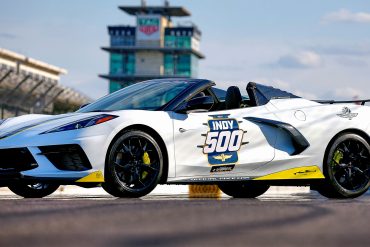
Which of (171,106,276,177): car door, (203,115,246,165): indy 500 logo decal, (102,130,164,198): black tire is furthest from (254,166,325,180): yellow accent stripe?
(102,130,164,198): black tire

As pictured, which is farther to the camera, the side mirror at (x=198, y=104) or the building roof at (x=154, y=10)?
the building roof at (x=154, y=10)

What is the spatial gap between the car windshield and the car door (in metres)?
0.34

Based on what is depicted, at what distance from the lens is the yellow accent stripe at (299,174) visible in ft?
33.6

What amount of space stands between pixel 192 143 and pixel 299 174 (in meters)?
1.53

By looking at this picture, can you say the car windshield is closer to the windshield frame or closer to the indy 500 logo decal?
the windshield frame

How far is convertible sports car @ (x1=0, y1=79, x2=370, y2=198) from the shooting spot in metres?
8.98

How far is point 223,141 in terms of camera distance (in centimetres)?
979

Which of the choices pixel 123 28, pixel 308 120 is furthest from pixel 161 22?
pixel 308 120

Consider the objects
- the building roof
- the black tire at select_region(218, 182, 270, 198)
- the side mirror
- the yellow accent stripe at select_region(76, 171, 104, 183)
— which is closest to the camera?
the yellow accent stripe at select_region(76, 171, 104, 183)

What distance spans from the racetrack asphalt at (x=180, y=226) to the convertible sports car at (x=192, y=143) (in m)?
2.00

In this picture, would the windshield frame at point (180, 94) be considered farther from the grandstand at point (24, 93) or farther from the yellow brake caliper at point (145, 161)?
the grandstand at point (24, 93)

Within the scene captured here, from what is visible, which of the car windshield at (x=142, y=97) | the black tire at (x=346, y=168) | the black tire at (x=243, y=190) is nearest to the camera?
the car windshield at (x=142, y=97)

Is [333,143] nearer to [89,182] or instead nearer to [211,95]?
[211,95]

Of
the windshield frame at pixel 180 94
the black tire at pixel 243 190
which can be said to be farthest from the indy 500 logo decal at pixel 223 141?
the black tire at pixel 243 190
